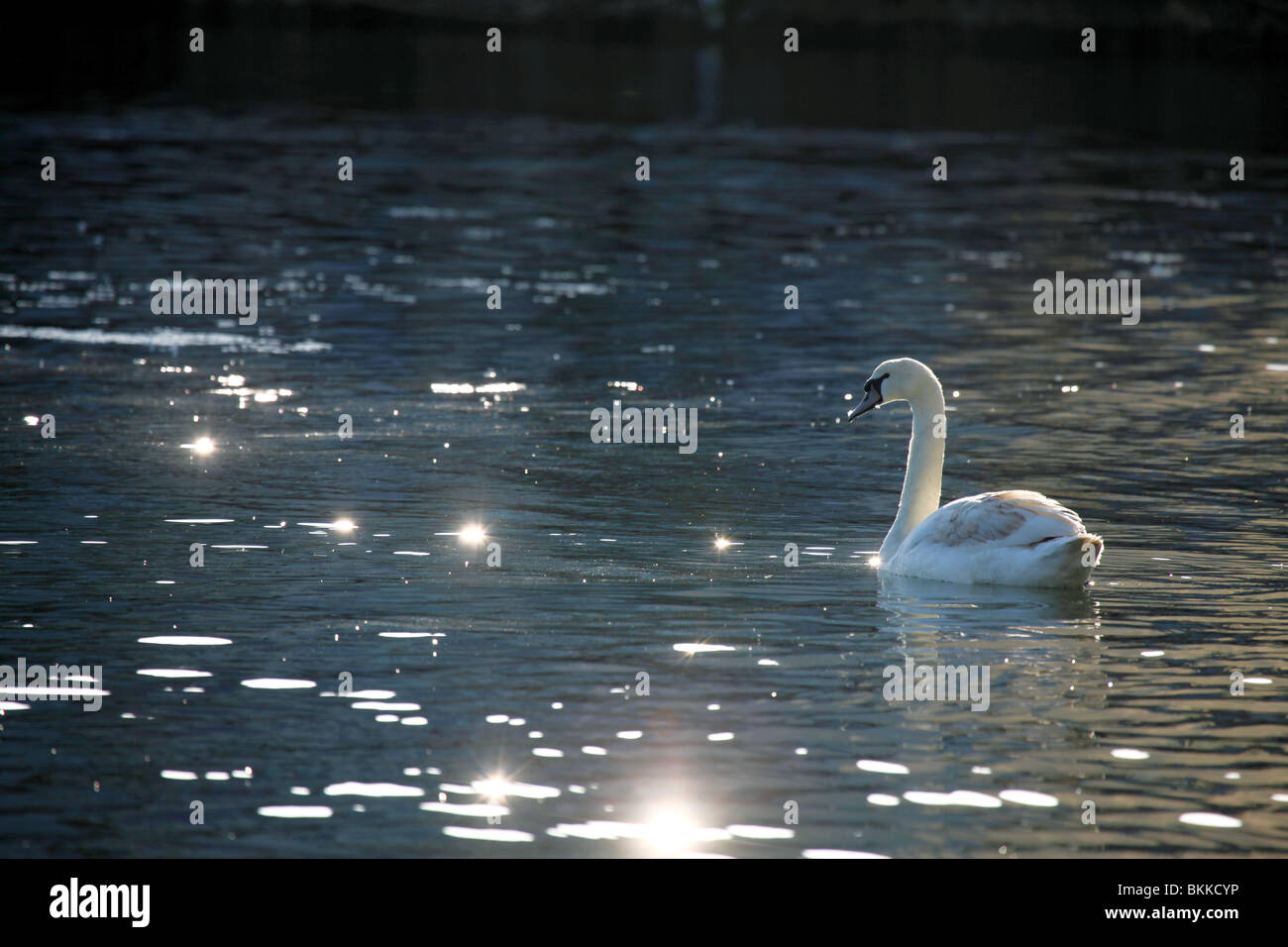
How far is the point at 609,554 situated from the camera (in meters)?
16.0

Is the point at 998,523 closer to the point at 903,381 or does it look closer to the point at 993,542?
the point at 993,542

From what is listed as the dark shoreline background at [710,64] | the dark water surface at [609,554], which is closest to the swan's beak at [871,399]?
the dark water surface at [609,554]

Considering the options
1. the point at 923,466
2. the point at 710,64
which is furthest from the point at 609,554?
the point at 710,64

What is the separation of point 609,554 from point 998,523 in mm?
2901

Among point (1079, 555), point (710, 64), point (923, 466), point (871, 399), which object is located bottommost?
point (1079, 555)

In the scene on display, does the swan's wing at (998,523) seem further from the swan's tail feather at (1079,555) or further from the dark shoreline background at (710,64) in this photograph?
the dark shoreline background at (710,64)

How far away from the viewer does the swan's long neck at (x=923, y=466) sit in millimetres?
15883

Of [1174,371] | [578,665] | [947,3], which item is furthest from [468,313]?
[947,3]

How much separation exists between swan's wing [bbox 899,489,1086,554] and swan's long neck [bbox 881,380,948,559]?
502 millimetres

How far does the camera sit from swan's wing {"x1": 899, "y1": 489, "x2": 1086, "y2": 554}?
14750 millimetres

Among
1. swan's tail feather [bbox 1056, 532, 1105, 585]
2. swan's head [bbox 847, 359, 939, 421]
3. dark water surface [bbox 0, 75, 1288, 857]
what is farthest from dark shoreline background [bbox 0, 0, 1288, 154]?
swan's tail feather [bbox 1056, 532, 1105, 585]

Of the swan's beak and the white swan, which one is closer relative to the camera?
the white swan

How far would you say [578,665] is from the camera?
42.8ft

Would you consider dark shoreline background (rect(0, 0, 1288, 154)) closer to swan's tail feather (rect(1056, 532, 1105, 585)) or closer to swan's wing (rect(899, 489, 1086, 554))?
swan's wing (rect(899, 489, 1086, 554))
